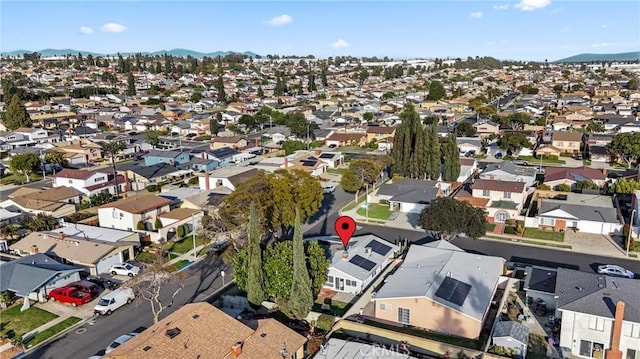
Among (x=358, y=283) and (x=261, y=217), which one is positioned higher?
(x=261, y=217)

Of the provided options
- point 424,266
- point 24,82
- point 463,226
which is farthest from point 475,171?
point 24,82

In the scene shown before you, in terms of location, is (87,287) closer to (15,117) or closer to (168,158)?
(168,158)

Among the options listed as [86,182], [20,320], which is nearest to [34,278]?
[20,320]

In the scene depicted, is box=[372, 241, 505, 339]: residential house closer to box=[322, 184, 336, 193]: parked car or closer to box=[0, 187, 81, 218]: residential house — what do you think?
box=[322, 184, 336, 193]: parked car

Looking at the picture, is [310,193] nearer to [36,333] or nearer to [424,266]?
[424,266]

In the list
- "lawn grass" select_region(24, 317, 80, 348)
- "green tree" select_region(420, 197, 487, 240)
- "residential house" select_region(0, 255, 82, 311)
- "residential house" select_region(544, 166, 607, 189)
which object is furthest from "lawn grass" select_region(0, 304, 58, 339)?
"residential house" select_region(544, 166, 607, 189)

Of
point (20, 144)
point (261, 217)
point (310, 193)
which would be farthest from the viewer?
point (20, 144)
